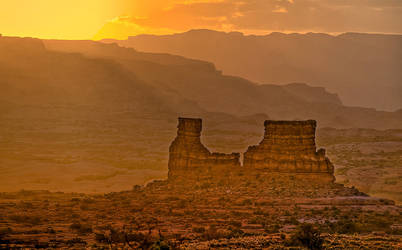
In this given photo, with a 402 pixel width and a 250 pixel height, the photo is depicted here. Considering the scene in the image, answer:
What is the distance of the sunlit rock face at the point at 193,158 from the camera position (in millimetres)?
32781

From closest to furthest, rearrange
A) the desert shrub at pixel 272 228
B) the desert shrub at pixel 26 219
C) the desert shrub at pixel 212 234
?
the desert shrub at pixel 212 234 → the desert shrub at pixel 272 228 → the desert shrub at pixel 26 219

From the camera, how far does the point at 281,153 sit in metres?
31.2

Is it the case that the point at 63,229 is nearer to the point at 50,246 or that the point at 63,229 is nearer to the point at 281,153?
the point at 50,246

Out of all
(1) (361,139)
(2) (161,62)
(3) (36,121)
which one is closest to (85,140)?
(3) (36,121)

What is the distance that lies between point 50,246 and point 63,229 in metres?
3.72

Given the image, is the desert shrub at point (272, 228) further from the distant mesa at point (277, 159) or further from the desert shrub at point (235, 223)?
the distant mesa at point (277, 159)

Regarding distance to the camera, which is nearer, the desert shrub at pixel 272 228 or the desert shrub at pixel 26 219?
the desert shrub at pixel 272 228

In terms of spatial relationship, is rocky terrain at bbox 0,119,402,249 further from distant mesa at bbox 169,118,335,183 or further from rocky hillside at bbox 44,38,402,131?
rocky hillside at bbox 44,38,402,131

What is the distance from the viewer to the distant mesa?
30.9 m

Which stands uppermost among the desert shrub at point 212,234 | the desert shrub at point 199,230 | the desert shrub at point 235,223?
the desert shrub at point 235,223

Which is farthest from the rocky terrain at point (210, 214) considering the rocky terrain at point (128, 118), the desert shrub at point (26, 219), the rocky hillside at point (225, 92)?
the rocky hillside at point (225, 92)

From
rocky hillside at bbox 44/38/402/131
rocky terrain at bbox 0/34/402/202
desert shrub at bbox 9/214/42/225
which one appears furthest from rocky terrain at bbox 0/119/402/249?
rocky hillside at bbox 44/38/402/131

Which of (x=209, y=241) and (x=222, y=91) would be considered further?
(x=222, y=91)

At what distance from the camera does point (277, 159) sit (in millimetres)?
31359
